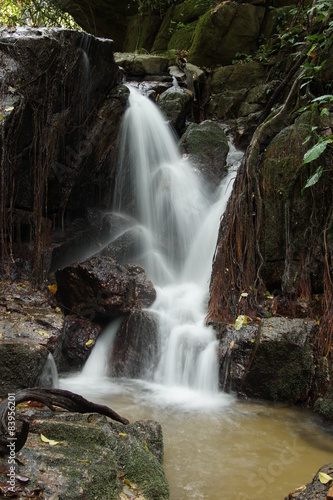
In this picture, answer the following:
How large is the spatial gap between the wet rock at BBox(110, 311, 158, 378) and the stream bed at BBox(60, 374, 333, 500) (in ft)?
0.66

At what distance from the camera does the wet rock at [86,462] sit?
2.01 meters

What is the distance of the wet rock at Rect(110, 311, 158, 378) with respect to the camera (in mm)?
5168

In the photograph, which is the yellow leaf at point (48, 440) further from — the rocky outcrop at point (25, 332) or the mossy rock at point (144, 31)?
the mossy rock at point (144, 31)

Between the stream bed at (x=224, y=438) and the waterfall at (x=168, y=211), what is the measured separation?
98cm

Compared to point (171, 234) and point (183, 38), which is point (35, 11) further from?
point (171, 234)

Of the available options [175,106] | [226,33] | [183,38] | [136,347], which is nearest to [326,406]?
[136,347]

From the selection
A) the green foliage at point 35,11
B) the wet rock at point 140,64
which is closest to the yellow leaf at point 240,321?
the wet rock at point 140,64

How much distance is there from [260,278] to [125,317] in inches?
74.8

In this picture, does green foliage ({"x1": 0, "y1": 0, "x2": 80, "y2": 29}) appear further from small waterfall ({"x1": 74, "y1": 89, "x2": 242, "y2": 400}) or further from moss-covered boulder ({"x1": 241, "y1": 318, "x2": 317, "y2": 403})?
moss-covered boulder ({"x1": 241, "y1": 318, "x2": 317, "y2": 403})

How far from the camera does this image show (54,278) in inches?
254

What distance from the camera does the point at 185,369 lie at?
4914 millimetres

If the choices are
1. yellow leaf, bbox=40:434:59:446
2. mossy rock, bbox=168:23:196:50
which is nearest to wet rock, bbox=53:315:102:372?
yellow leaf, bbox=40:434:59:446

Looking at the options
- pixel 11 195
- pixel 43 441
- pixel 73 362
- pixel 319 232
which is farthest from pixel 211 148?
pixel 43 441

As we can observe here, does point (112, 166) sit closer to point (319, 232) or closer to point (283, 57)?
point (319, 232)
